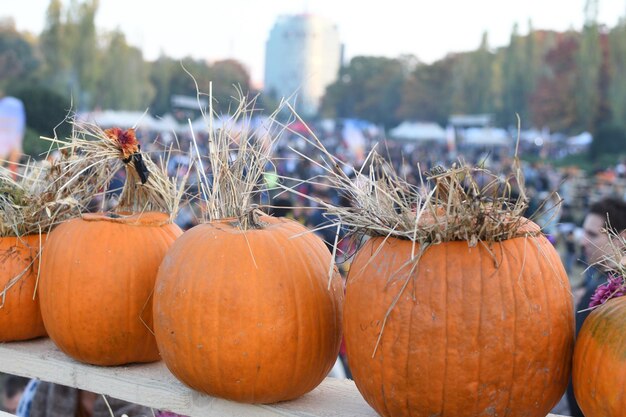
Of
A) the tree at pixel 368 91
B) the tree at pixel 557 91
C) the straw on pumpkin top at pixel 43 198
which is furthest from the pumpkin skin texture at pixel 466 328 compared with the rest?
the tree at pixel 368 91

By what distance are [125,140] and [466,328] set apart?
4.40 feet

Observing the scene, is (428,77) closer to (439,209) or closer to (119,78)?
(119,78)

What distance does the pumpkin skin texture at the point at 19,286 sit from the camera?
2.60 metres

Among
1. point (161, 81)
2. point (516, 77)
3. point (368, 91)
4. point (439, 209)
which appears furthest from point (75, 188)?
point (368, 91)

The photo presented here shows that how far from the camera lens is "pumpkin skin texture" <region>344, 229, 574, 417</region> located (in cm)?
171

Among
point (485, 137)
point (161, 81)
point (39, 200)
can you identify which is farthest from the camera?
point (161, 81)

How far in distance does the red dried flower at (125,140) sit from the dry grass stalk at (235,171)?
0.29 meters

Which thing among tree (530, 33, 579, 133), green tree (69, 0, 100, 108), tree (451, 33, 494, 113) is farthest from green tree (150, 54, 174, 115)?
tree (530, 33, 579, 133)

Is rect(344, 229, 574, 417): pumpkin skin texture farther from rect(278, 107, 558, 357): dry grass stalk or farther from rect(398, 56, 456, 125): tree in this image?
rect(398, 56, 456, 125): tree

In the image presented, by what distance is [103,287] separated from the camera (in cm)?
234

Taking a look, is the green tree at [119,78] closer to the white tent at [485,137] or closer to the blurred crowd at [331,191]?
the white tent at [485,137]

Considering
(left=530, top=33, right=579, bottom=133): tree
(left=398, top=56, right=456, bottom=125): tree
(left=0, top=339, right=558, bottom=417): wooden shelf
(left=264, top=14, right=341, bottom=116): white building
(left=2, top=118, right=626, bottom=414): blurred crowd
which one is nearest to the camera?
(left=2, top=118, right=626, bottom=414): blurred crowd

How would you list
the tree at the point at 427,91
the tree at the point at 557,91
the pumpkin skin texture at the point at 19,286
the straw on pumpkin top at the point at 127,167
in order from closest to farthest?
the straw on pumpkin top at the point at 127,167 < the pumpkin skin texture at the point at 19,286 < the tree at the point at 557,91 < the tree at the point at 427,91

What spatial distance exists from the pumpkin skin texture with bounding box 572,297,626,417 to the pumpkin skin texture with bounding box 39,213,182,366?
136 cm
